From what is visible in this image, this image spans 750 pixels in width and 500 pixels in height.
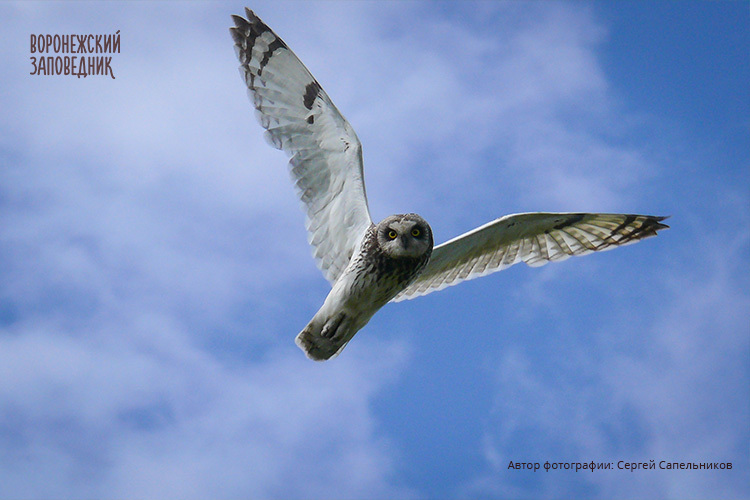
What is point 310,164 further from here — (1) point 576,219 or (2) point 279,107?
(1) point 576,219

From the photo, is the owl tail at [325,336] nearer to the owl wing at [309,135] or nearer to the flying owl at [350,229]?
the flying owl at [350,229]

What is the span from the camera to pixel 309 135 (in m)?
7.82

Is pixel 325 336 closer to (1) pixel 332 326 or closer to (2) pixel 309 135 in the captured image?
(1) pixel 332 326

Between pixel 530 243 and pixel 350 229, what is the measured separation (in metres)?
1.72

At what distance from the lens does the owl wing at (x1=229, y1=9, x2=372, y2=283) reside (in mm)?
7785

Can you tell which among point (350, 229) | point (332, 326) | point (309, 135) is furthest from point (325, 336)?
point (309, 135)

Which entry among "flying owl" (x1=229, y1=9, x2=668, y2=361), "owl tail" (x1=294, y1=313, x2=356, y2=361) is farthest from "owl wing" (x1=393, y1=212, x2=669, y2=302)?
"owl tail" (x1=294, y1=313, x2=356, y2=361)

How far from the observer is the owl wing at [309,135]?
25.5 feet

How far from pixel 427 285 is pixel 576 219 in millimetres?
1481

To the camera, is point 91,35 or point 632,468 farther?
point 91,35

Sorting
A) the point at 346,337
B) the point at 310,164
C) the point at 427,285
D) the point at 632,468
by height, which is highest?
the point at 310,164

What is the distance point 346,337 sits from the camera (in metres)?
7.63

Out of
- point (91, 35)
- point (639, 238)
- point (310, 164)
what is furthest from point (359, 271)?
point (91, 35)

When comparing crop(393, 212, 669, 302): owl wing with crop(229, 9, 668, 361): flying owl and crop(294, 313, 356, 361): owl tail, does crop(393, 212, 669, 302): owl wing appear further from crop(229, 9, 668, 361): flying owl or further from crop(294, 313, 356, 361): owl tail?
crop(294, 313, 356, 361): owl tail
